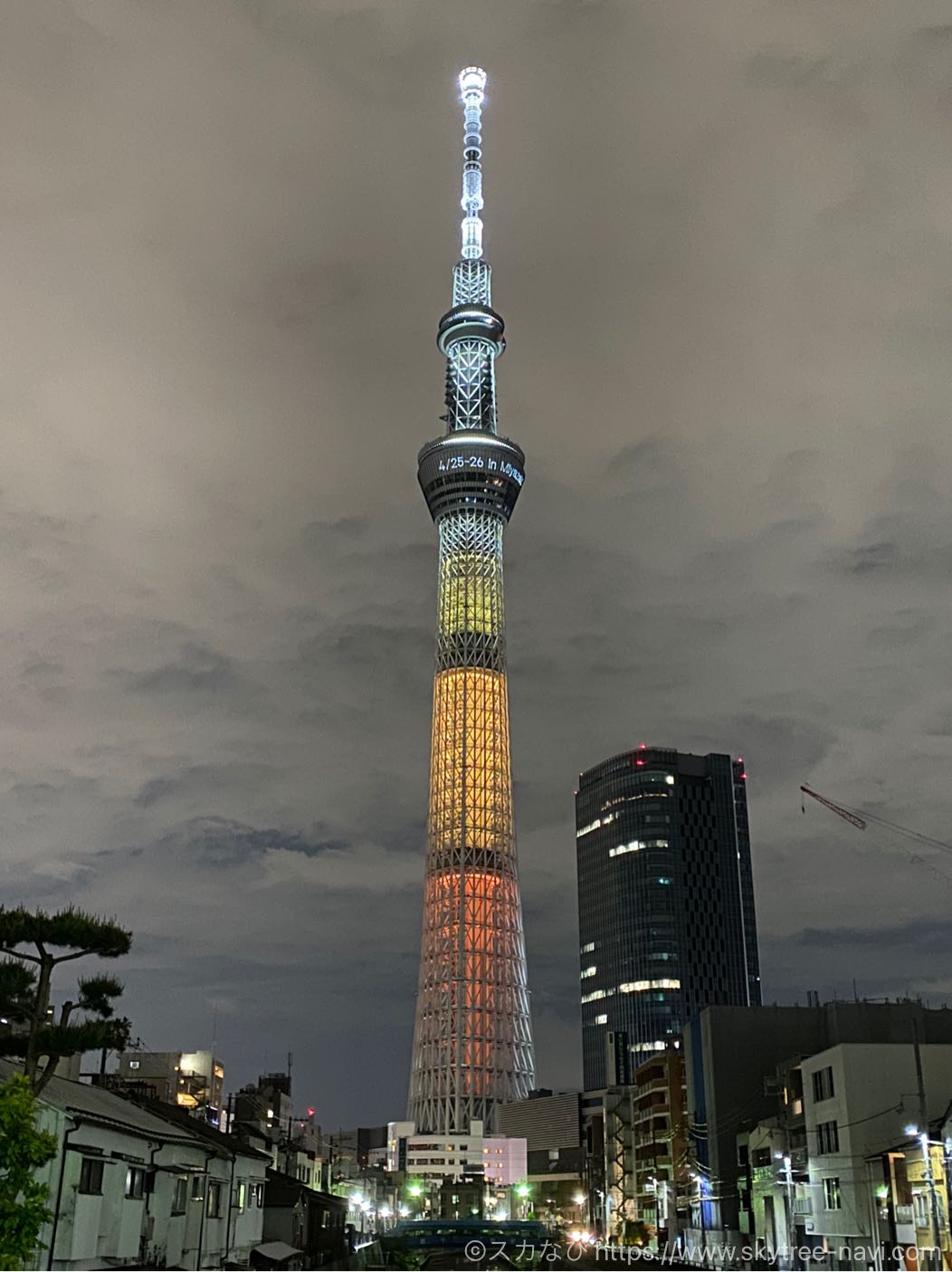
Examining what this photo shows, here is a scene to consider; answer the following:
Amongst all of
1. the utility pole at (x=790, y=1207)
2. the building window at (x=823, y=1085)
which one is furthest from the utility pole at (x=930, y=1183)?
the building window at (x=823, y=1085)

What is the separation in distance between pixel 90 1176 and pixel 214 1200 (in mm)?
14736

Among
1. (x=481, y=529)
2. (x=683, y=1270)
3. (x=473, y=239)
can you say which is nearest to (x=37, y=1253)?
(x=683, y=1270)

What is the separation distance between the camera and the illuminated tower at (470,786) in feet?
556

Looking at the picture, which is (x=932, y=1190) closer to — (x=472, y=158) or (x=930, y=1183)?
(x=930, y=1183)

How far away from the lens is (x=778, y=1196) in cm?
8431

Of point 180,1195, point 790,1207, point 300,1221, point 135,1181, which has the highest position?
point 135,1181

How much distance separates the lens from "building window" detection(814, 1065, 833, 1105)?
75.6 metres

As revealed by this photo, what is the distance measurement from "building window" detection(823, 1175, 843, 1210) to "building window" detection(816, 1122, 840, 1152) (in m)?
1.54

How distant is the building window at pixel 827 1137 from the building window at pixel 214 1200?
3759 cm

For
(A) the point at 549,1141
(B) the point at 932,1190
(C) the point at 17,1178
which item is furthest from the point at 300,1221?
(A) the point at 549,1141

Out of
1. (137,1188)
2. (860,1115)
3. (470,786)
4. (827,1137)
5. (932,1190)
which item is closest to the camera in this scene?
(137,1188)

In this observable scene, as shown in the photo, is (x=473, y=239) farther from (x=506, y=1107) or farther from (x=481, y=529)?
(x=506, y=1107)

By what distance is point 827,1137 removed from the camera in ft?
247

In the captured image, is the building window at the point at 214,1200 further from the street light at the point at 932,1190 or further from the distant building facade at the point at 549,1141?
the distant building facade at the point at 549,1141
